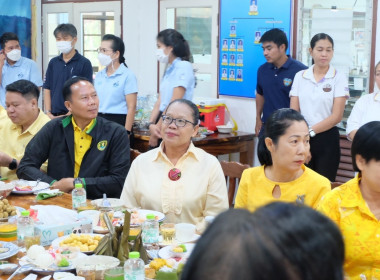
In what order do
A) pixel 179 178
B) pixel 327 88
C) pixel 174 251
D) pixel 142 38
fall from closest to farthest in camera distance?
pixel 174 251 < pixel 179 178 < pixel 327 88 < pixel 142 38

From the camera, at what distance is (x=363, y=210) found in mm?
2088

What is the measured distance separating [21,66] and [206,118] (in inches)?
86.9

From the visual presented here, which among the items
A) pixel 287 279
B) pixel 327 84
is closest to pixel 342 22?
pixel 327 84

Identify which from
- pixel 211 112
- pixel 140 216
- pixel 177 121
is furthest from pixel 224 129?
pixel 140 216

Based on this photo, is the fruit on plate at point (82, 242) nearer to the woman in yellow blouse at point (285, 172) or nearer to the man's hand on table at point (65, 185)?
the woman in yellow blouse at point (285, 172)

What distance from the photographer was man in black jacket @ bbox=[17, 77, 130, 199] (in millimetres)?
3506

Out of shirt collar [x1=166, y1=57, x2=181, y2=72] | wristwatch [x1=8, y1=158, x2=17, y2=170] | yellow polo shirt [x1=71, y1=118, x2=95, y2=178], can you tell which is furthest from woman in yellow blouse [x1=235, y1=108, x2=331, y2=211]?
shirt collar [x1=166, y1=57, x2=181, y2=72]

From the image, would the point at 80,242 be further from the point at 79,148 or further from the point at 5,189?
the point at 79,148

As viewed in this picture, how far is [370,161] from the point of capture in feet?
6.69

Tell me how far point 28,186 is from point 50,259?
1267 mm

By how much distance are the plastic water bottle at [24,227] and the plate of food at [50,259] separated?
19 cm

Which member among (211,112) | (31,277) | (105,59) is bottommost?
(31,277)

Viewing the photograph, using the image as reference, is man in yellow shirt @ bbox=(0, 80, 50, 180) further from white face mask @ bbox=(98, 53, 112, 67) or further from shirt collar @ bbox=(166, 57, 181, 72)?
white face mask @ bbox=(98, 53, 112, 67)

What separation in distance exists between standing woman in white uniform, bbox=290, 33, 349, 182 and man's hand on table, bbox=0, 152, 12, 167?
6.67ft
